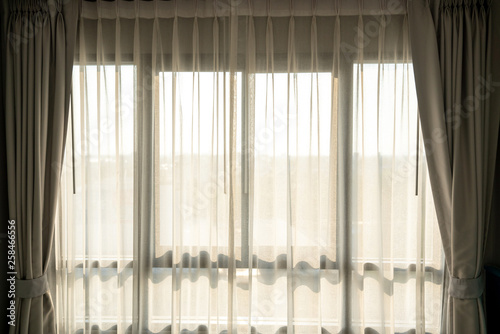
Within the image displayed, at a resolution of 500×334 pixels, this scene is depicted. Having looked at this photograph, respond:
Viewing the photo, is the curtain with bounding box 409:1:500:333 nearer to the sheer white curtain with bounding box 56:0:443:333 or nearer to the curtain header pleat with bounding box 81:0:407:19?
the sheer white curtain with bounding box 56:0:443:333

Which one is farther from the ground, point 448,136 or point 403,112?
point 403,112

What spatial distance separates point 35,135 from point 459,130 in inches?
99.7

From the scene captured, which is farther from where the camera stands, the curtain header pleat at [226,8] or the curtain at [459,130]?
the curtain header pleat at [226,8]

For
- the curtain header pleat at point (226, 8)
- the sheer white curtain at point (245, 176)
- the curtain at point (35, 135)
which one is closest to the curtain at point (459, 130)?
the sheer white curtain at point (245, 176)

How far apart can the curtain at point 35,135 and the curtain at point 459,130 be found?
2165mm

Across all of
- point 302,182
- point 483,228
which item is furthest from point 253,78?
point 483,228

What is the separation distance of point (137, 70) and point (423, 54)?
1752 millimetres

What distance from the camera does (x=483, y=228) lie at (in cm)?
197

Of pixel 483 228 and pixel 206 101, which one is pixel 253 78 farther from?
pixel 483 228

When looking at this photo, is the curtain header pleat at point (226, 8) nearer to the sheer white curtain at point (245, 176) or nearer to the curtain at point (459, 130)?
the sheer white curtain at point (245, 176)

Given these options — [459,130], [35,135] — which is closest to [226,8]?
[35,135]

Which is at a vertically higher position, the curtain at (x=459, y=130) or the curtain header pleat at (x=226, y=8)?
the curtain header pleat at (x=226, y=8)

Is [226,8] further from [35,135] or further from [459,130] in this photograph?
[459,130]

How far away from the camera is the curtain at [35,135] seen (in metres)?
2.03
